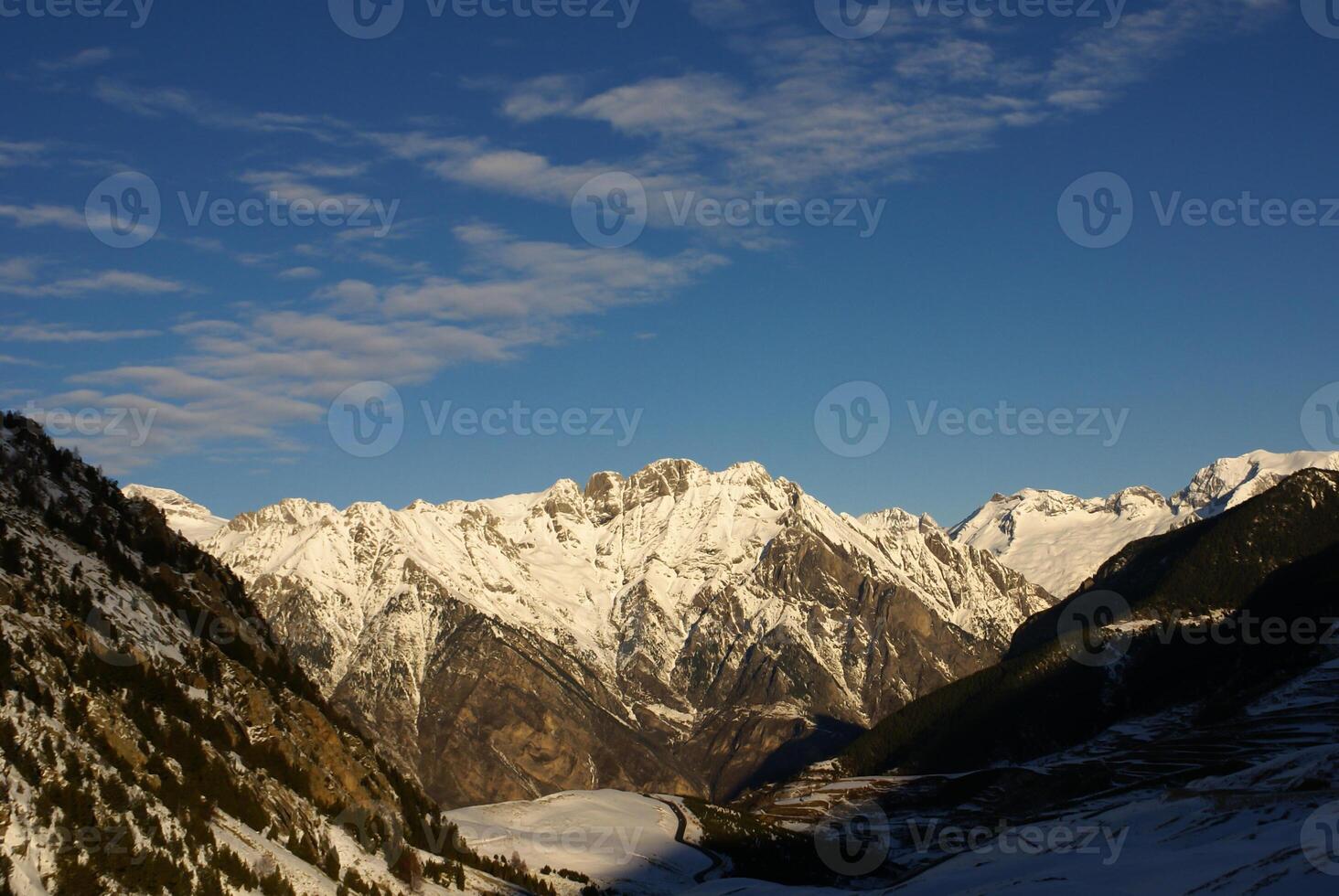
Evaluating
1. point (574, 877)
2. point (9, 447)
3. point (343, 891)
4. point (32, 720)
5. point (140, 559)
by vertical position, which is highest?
point (9, 447)

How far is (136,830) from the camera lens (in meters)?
97.5

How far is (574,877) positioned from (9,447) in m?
96.0

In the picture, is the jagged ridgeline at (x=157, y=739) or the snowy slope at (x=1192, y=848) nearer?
the jagged ridgeline at (x=157, y=739)

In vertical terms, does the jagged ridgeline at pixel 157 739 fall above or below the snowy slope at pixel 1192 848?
above

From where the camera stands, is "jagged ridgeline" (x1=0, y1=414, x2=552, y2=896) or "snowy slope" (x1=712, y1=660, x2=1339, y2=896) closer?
"jagged ridgeline" (x1=0, y1=414, x2=552, y2=896)

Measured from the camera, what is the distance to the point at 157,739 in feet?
375

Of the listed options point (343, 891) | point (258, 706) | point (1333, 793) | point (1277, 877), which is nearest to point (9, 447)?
point (258, 706)

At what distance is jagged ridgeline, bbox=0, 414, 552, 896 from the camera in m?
94.7

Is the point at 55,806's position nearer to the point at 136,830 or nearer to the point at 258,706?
the point at 136,830

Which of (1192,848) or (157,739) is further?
(1192,848)

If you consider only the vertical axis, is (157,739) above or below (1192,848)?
above

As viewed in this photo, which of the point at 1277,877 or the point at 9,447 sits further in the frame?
the point at 9,447

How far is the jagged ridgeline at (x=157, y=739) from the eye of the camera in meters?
94.7

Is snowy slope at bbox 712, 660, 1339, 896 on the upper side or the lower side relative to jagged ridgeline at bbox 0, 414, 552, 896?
lower
